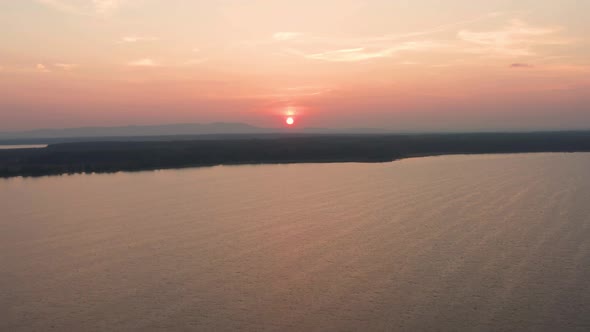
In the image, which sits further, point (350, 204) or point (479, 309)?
point (350, 204)

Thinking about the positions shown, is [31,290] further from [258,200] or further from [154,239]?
[258,200]

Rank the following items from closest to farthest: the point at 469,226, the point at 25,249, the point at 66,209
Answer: the point at 25,249 < the point at 469,226 < the point at 66,209

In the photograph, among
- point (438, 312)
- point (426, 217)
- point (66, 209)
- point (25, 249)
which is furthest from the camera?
point (66, 209)

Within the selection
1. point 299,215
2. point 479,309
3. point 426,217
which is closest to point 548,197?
point 426,217

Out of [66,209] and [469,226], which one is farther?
[66,209]

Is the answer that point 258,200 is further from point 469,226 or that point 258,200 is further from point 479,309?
point 479,309

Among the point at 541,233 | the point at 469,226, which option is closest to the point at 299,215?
the point at 469,226
